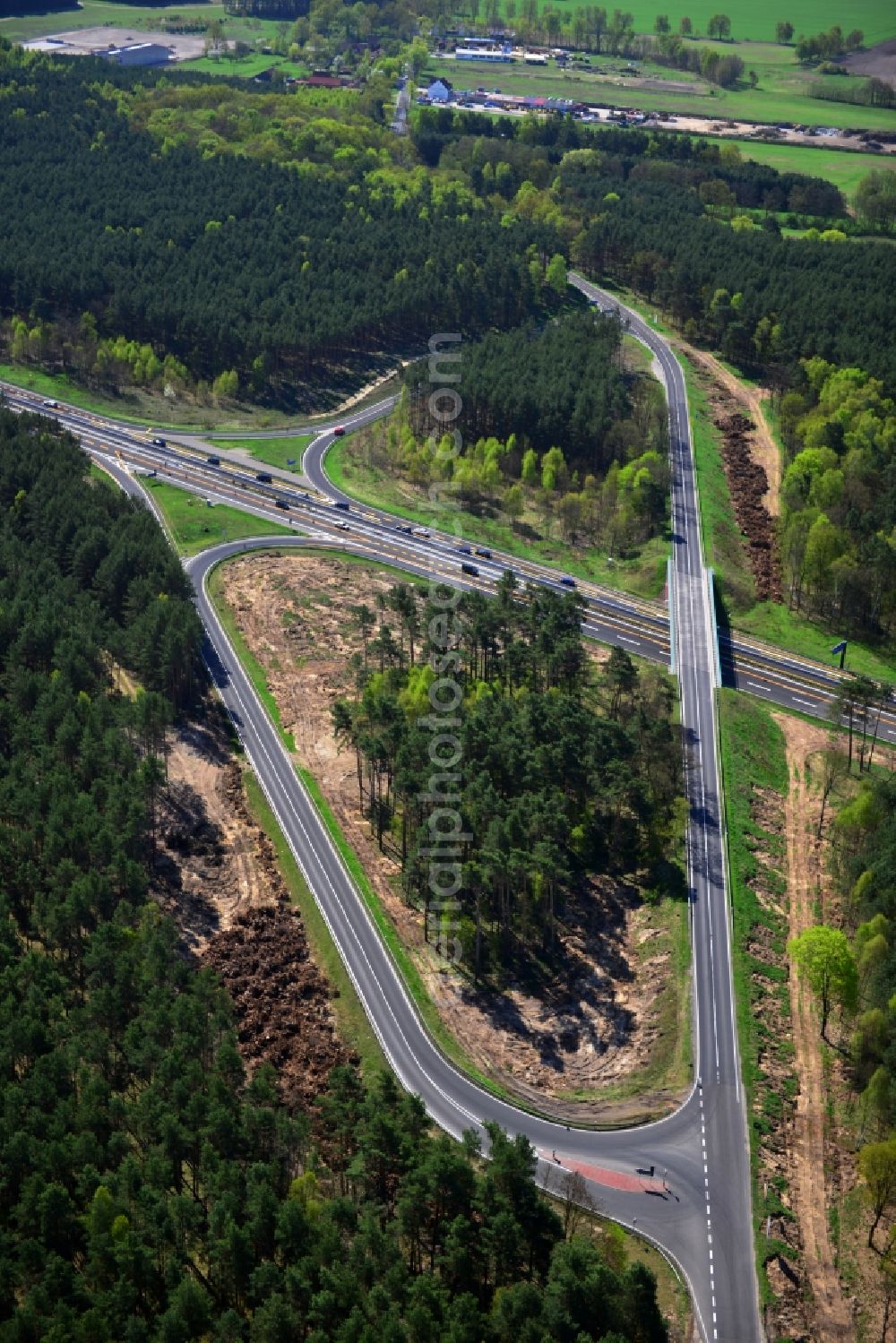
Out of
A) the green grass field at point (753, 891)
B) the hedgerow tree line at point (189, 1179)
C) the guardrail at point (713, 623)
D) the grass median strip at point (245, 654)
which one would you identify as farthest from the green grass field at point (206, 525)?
the green grass field at point (753, 891)

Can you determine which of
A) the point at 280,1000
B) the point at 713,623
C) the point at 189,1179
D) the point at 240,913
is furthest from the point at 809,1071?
the point at 713,623

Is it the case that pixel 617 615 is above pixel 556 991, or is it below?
above

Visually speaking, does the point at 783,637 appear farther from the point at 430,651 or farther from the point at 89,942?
the point at 89,942

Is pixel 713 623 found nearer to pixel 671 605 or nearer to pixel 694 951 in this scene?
pixel 671 605

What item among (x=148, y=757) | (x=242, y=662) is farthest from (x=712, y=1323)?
(x=242, y=662)

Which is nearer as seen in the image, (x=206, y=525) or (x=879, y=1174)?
(x=879, y=1174)

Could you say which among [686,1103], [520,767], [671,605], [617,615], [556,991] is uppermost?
[671,605]
